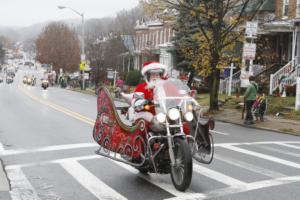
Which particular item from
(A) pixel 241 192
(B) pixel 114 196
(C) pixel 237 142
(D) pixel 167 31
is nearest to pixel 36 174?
(B) pixel 114 196

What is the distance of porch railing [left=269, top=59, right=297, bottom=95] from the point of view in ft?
94.9

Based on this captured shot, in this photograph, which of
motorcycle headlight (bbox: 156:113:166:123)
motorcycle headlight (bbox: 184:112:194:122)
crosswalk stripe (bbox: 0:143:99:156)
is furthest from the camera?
crosswalk stripe (bbox: 0:143:99:156)

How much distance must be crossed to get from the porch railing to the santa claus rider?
21.0 m

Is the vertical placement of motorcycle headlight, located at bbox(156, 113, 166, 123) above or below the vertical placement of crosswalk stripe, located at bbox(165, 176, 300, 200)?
above

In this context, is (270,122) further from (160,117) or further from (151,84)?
(160,117)

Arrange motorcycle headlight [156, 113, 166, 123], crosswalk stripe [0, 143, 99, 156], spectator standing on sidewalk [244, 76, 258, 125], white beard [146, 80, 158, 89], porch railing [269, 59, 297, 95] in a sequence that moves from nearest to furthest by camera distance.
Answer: motorcycle headlight [156, 113, 166, 123], white beard [146, 80, 158, 89], crosswalk stripe [0, 143, 99, 156], spectator standing on sidewalk [244, 76, 258, 125], porch railing [269, 59, 297, 95]

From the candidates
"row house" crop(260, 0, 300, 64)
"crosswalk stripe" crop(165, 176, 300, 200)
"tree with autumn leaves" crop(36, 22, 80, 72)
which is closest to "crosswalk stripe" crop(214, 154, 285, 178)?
"crosswalk stripe" crop(165, 176, 300, 200)

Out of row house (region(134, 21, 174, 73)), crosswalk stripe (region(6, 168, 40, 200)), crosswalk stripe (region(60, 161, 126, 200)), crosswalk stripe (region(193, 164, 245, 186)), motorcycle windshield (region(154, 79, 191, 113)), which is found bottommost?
crosswalk stripe (region(6, 168, 40, 200))

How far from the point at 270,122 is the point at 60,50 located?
250 ft

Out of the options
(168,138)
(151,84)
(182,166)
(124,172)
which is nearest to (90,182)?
(124,172)

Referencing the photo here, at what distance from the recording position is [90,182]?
333 inches

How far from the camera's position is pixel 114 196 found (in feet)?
24.7

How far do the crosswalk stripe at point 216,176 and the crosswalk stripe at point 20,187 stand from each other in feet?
9.72

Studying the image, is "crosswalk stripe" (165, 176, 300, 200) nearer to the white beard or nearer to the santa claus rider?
the santa claus rider
